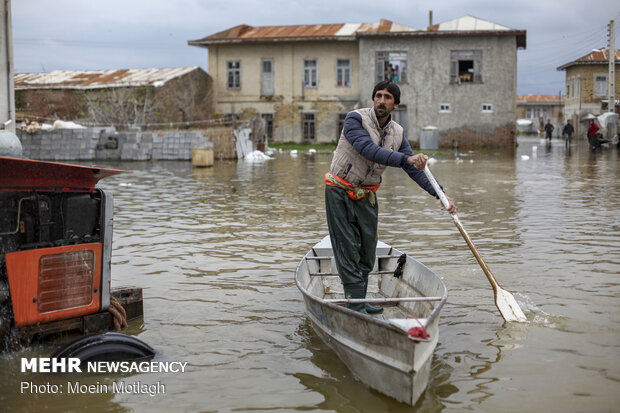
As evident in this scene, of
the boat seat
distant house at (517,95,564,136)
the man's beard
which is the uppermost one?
distant house at (517,95,564,136)

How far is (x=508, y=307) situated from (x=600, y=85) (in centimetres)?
5095

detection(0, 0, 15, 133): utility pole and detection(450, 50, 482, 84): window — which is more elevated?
detection(450, 50, 482, 84): window

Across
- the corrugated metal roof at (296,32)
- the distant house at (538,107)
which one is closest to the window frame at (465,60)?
the corrugated metal roof at (296,32)

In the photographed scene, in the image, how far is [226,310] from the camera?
6.41 m

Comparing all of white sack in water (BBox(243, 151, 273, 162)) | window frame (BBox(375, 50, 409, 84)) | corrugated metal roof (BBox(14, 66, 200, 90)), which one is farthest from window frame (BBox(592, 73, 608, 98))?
white sack in water (BBox(243, 151, 273, 162))

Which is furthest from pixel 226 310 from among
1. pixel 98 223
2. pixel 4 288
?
pixel 4 288

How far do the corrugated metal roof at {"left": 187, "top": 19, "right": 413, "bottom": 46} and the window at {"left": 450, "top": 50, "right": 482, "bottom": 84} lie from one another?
3.02 m

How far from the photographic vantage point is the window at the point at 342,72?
127 ft

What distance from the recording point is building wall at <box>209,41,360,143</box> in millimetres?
38500

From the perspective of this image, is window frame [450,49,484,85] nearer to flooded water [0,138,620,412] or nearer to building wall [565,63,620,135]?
building wall [565,63,620,135]

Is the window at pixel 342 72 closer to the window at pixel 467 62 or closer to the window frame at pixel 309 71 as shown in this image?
the window frame at pixel 309 71

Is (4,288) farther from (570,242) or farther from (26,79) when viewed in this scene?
(26,79)

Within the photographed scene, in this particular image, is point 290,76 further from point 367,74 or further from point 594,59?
point 594,59

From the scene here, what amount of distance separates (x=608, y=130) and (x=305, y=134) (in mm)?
16542
